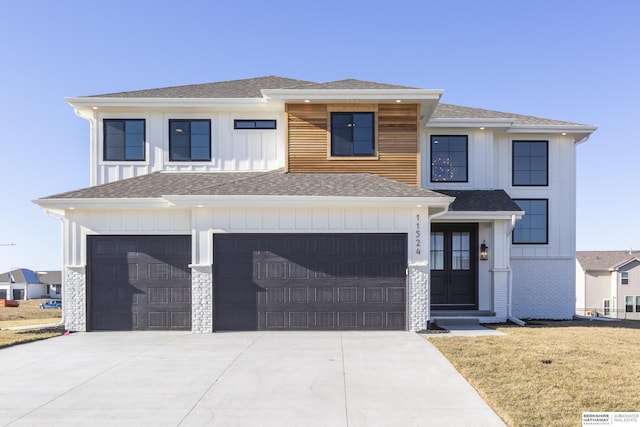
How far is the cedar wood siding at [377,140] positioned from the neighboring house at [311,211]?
39mm

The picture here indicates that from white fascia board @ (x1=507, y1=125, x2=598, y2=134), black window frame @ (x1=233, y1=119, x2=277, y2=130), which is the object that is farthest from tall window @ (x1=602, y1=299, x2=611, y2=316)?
black window frame @ (x1=233, y1=119, x2=277, y2=130)

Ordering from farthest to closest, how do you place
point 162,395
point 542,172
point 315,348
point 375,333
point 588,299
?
point 588,299, point 542,172, point 375,333, point 315,348, point 162,395

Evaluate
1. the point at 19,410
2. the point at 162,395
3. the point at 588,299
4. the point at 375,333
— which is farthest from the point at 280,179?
the point at 588,299

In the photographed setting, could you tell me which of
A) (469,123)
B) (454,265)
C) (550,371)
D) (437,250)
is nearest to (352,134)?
(469,123)

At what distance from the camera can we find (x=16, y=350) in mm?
9359

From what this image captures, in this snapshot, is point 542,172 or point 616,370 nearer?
point 616,370

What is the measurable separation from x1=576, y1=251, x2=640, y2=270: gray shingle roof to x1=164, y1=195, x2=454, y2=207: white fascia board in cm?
3057

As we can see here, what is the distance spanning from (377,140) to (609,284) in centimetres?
3125

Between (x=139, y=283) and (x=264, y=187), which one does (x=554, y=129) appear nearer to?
(x=264, y=187)

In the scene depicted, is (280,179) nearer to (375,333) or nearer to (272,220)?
(272,220)

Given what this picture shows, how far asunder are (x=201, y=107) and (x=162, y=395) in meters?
9.14

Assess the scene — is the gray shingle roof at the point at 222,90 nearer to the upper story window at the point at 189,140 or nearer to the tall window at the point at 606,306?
the upper story window at the point at 189,140

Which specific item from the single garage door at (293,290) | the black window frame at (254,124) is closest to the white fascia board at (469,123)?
the black window frame at (254,124)

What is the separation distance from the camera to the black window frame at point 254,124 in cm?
1365
